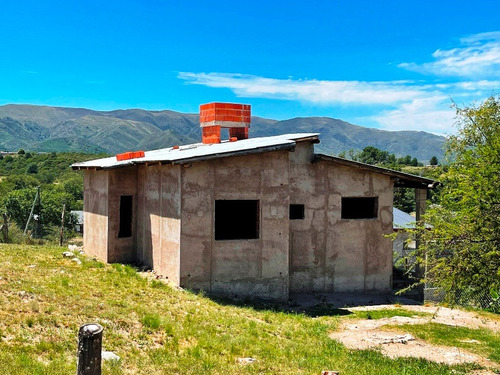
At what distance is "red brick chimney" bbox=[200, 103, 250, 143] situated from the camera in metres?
21.1

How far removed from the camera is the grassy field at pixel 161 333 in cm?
819

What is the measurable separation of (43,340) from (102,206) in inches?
432

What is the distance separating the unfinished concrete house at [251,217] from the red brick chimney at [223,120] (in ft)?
1.77

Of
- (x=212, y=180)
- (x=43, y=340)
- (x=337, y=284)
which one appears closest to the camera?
(x=43, y=340)

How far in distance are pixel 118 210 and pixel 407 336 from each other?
11.3 meters

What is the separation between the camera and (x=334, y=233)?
17.1m

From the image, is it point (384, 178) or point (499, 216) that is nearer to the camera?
point (499, 216)

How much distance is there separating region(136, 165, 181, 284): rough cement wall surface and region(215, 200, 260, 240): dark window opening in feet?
4.95

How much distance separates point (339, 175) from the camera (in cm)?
1730

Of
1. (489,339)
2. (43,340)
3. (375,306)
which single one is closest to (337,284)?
(375,306)

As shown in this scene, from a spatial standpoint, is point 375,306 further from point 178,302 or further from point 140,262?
point 140,262

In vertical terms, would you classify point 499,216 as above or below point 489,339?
above

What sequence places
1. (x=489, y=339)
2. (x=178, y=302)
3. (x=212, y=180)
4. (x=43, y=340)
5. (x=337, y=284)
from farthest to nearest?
1. (x=337, y=284)
2. (x=212, y=180)
3. (x=178, y=302)
4. (x=489, y=339)
5. (x=43, y=340)

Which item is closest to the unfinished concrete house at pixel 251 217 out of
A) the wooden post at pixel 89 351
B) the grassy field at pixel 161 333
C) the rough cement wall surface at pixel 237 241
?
the rough cement wall surface at pixel 237 241
